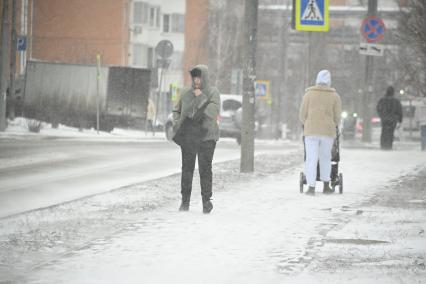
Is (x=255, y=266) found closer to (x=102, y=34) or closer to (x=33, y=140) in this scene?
(x=33, y=140)

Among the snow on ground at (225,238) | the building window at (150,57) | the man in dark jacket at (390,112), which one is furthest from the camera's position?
the building window at (150,57)

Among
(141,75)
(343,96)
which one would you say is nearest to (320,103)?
(141,75)

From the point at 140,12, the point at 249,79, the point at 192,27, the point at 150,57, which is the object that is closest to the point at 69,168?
the point at 249,79

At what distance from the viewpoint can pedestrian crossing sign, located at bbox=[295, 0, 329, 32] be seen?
1981cm

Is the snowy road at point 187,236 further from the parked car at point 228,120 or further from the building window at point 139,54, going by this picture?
the building window at point 139,54

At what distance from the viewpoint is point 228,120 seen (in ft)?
132

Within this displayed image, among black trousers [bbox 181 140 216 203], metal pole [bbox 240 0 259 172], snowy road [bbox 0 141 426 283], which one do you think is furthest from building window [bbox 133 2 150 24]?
black trousers [bbox 181 140 216 203]

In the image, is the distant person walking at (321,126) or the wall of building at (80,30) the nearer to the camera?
the distant person walking at (321,126)

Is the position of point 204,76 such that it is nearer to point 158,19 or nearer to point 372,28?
point 372,28

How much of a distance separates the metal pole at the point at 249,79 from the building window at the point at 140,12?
62.0 meters

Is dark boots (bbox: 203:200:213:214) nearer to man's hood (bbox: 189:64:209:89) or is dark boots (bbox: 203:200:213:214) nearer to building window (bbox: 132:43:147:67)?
man's hood (bbox: 189:64:209:89)

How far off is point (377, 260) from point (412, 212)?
4161mm

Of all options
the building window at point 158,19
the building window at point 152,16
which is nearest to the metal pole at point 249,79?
the building window at point 152,16

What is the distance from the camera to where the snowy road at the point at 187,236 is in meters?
8.27
